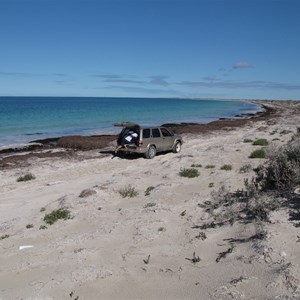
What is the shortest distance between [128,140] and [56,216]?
38.5 ft

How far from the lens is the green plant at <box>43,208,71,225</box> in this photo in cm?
931

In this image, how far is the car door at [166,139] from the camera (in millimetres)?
21984

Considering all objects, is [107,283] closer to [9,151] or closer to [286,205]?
[286,205]

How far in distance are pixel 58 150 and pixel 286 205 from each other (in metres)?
20.7

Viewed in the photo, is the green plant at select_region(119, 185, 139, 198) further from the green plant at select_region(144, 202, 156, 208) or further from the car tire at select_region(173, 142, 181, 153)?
the car tire at select_region(173, 142, 181, 153)

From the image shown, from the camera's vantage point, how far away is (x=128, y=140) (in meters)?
21.0

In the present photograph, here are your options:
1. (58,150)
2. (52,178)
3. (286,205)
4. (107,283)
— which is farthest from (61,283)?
(58,150)

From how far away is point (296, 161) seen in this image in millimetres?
9398

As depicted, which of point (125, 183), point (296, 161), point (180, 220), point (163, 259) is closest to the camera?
point (163, 259)

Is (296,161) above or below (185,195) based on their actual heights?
above

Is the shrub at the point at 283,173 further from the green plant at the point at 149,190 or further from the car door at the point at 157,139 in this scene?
the car door at the point at 157,139

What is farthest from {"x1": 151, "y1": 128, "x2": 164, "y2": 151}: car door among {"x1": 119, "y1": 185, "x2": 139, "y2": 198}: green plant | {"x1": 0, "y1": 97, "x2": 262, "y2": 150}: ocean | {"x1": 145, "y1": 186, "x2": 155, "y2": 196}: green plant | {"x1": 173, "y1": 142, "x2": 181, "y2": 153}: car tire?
{"x1": 0, "y1": 97, "x2": 262, "y2": 150}: ocean

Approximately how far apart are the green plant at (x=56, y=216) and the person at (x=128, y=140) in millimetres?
11169

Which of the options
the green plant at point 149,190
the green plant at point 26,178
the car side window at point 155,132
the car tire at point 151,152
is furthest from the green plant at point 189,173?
the car side window at point 155,132
